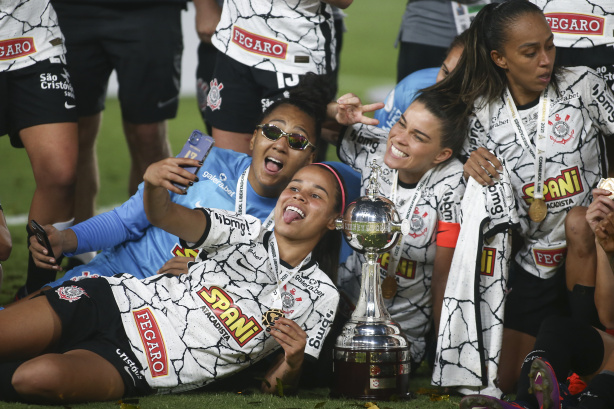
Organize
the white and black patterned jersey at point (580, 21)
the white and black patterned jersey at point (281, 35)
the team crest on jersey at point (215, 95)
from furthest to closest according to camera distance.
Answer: the team crest on jersey at point (215, 95) → the white and black patterned jersey at point (281, 35) → the white and black patterned jersey at point (580, 21)

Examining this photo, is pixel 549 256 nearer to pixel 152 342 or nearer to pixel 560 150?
pixel 560 150

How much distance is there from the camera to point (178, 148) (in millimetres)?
9219

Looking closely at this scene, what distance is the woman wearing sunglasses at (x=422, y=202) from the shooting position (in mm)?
3348

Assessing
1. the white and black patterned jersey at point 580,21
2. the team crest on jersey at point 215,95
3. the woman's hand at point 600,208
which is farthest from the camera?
the team crest on jersey at point 215,95

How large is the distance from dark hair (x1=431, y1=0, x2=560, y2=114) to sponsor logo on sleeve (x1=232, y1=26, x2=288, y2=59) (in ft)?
2.54

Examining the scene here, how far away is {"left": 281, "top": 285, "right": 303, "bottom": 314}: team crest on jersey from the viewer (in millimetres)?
3061

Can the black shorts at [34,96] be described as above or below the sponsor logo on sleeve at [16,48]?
below

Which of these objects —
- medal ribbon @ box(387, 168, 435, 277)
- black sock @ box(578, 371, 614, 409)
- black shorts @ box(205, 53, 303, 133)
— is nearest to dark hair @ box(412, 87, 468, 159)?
medal ribbon @ box(387, 168, 435, 277)

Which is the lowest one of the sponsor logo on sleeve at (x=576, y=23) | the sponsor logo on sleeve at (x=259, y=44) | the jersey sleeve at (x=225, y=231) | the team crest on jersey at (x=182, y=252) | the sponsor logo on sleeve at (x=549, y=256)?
the team crest on jersey at (x=182, y=252)

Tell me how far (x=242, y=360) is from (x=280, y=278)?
33cm

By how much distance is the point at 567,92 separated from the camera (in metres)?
3.39

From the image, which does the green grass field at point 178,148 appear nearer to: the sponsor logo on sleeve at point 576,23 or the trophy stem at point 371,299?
the trophy stem at point 371,299

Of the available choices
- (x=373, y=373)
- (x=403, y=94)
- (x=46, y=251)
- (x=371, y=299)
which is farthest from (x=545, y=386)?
(x=403, y=94)

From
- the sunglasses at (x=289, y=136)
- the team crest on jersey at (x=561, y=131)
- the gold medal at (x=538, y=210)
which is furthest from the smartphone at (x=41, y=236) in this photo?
the team crest on jersey at (x=561, y=131)
